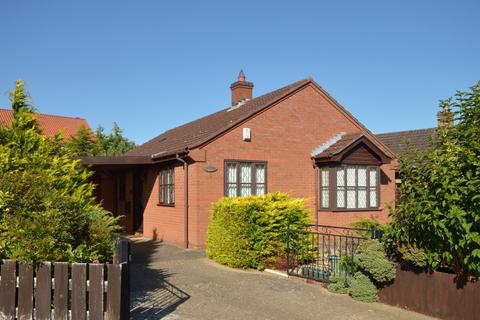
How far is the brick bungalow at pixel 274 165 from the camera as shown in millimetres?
14328

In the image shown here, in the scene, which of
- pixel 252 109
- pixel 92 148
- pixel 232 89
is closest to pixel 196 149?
pixel 252 109

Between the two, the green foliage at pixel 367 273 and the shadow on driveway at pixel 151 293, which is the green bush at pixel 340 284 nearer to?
the green foliage at pixel 367 273

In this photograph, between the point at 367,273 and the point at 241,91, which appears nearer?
the point at 367,273

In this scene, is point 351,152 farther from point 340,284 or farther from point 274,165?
point 340,284

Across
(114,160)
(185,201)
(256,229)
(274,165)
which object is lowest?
(256,229)

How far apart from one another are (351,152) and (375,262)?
8.48m

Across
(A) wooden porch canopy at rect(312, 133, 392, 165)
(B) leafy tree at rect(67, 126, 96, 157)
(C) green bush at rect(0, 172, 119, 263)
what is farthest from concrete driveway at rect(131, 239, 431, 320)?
(B) leafy tree at rect(67, 126, 96, 157)

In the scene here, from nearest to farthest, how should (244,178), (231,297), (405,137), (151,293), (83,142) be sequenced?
(231,297)
(151,293)
(244,178)
(405,137)
(83,142)

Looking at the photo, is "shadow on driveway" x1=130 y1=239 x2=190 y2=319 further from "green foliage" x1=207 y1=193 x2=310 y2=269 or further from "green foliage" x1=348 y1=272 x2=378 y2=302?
"green foliage" x1=348 y1=272 x2=378 y2=302

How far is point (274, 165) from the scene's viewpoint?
15469 mm

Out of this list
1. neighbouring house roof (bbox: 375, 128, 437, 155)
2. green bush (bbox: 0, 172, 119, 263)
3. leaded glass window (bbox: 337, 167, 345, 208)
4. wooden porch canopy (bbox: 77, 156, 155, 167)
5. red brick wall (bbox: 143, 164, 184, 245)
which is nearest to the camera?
green bush (bbox: 0, 172, 119, 263)

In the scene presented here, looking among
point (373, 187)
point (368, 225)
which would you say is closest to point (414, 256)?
point (368, 225)

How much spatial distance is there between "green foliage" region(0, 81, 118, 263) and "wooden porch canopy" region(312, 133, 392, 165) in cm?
869

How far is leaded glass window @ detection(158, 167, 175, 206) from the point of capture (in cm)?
1562
